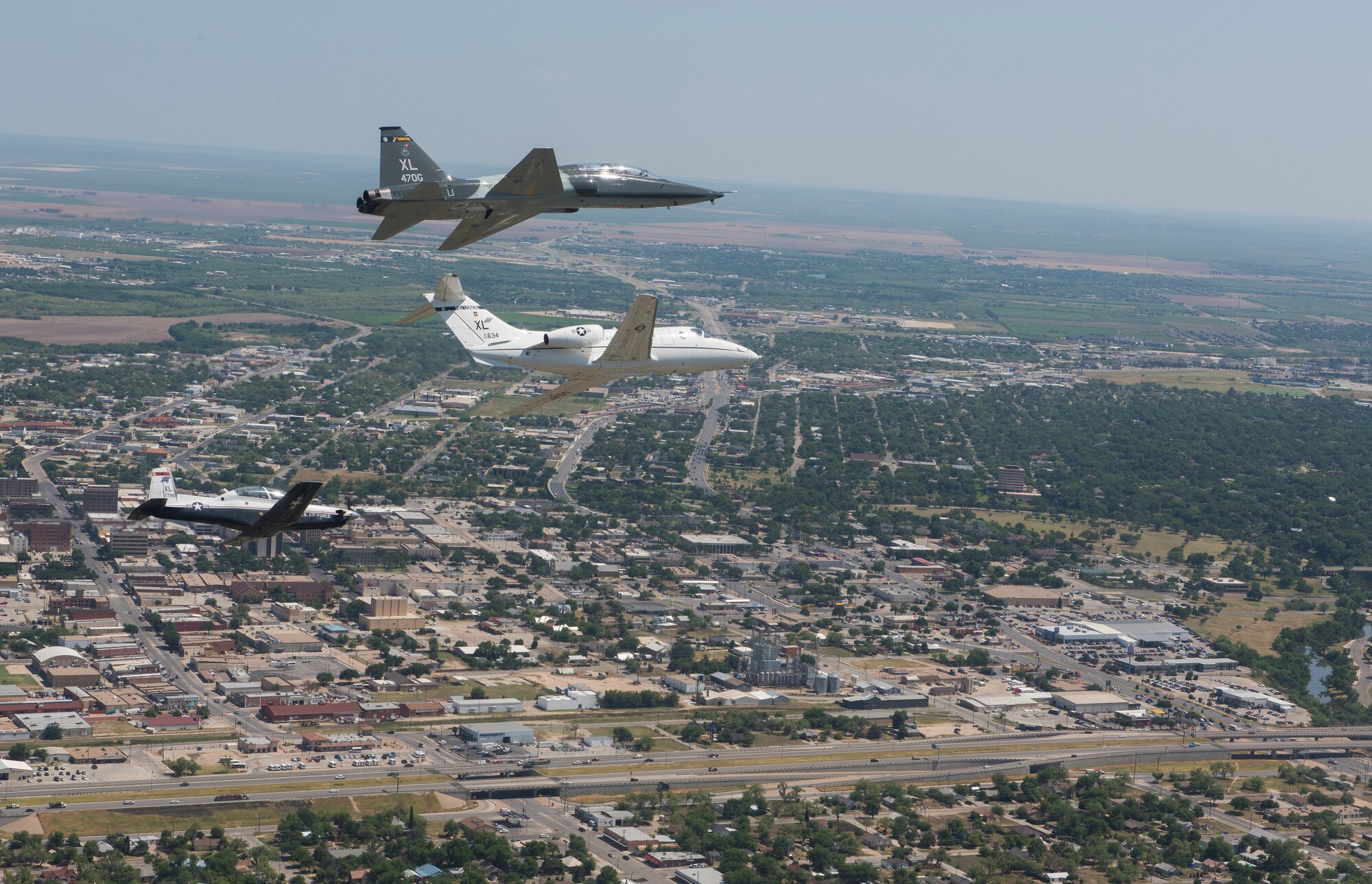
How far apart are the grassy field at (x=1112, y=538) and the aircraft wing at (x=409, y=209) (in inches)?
4034

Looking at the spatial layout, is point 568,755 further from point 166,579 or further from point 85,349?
point 85,349

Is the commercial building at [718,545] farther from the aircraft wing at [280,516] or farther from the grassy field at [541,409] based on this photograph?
the aircraft wing at [280,516]

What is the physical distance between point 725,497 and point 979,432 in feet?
150

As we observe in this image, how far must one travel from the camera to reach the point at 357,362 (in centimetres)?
18812

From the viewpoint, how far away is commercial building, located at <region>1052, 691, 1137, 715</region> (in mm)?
87312

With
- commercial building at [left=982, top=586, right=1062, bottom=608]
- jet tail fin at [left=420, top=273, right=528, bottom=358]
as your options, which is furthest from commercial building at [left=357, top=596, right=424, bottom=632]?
jet tail fin at [left=420, top=273, right=528, bottom=358]

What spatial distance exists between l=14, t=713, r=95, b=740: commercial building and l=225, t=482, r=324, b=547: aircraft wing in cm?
4374

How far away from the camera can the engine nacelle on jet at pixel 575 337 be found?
38500mm

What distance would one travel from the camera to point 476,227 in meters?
33.5

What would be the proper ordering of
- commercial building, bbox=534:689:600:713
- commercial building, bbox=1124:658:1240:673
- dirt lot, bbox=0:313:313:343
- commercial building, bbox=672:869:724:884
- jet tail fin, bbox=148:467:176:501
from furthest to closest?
dirt lot, bbox=0:313:313:343
commercial building, bbox=1124:658:1240:673
commercial building, bbox=534:689:600:713
commercial building, bbox=672:869:724:884
jet tail fin, bbox=148:467:176:501

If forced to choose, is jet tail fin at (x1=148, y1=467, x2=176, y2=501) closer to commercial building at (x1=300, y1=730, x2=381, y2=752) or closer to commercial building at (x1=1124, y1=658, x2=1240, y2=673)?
commercial building at (x1=300, y1=730, x2=381, y2=752)

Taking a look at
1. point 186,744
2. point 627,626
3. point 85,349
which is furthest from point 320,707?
point 85,349

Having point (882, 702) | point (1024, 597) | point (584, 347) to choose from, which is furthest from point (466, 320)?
point (1024, 597)

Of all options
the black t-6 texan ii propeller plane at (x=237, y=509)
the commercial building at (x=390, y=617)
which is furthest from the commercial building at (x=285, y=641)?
the black t-6 texan ii propeller plane at (x=237, y=509)
